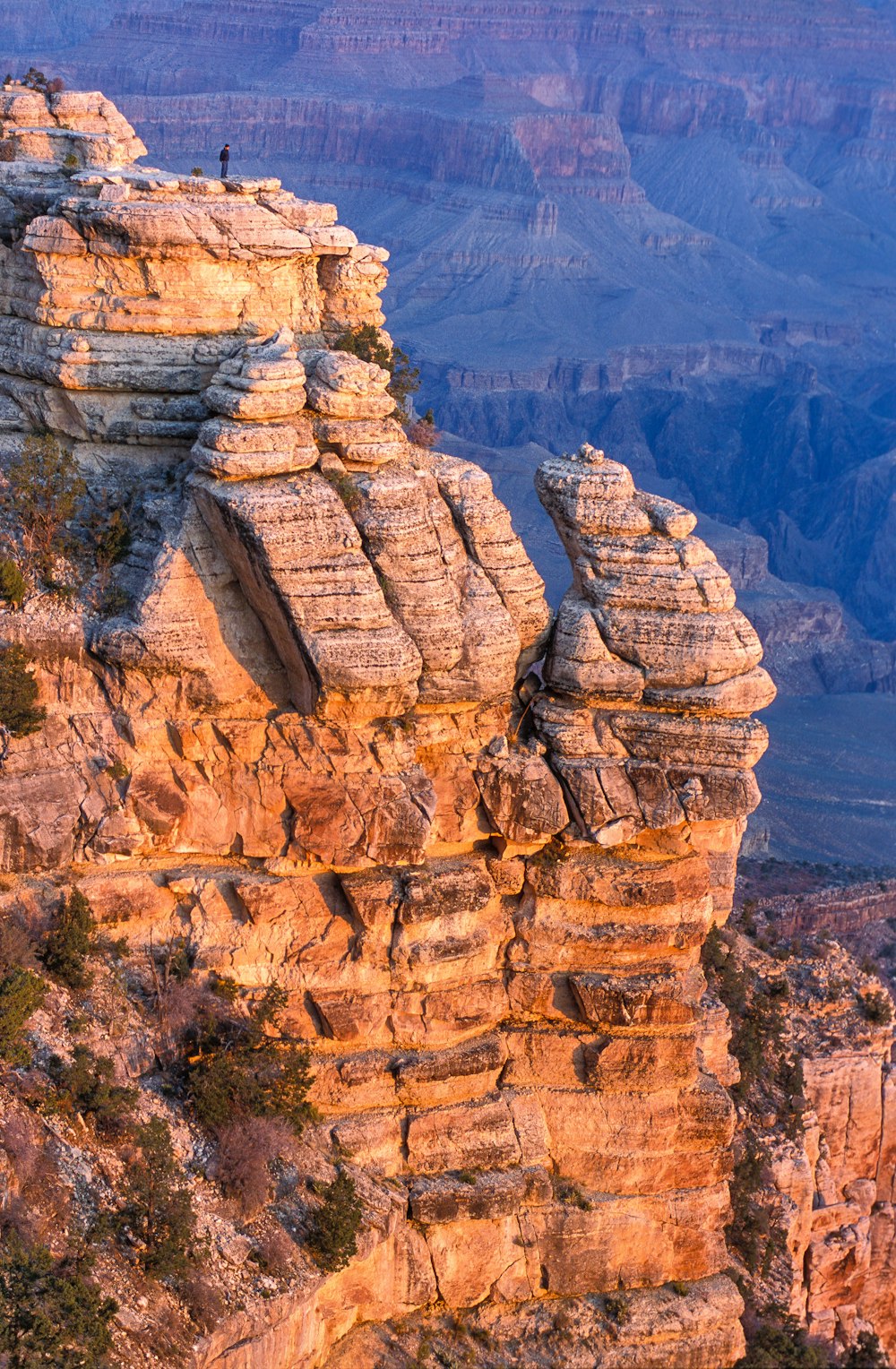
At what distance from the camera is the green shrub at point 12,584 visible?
3206cm

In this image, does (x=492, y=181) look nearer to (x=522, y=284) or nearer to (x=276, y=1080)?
(x=522, y=284)

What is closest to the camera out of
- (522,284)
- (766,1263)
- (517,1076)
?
(517,1076)

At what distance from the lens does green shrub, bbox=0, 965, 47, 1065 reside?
95.3 feet

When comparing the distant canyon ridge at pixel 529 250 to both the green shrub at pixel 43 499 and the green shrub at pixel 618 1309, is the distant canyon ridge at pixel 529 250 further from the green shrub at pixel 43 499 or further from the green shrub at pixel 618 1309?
the green shrub at pixel 43 499

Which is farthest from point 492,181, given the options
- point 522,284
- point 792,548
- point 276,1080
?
point 276,1080

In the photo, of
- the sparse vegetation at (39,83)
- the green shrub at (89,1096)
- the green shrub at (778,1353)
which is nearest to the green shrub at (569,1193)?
the green shrub at (778,1353)

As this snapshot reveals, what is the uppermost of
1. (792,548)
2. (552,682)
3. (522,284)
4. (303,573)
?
(303,573)

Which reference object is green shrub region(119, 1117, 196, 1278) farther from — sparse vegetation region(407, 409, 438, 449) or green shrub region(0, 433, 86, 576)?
sparse vegetation region(407, 409, 438, 449)

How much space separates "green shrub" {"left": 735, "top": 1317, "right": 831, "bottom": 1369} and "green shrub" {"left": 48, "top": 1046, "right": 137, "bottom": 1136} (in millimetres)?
13816

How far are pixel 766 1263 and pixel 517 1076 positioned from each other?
28.9 feet

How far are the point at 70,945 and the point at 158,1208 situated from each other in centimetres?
514

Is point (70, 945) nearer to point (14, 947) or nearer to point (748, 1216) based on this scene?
point (14, 947)

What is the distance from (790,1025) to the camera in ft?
148

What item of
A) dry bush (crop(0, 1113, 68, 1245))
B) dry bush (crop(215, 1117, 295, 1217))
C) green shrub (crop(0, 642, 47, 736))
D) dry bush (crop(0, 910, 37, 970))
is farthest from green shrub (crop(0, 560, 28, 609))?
dry bush (crop(215, 1117, 295, 1217))
